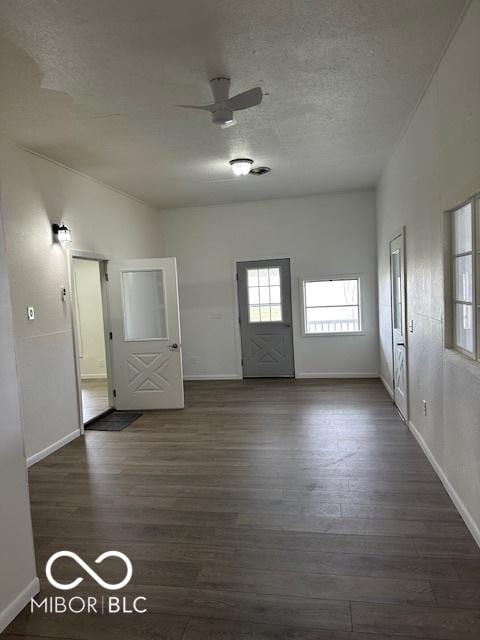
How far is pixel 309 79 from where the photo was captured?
2.93m

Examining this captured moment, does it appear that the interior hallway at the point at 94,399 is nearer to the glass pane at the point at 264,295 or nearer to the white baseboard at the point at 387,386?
the glass pane at the point at 264,295

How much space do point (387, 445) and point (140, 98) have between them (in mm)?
3544

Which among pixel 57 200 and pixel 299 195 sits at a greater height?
pixel 299 195

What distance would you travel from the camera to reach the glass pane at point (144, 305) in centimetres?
557

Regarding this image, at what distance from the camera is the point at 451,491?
2.83 metres

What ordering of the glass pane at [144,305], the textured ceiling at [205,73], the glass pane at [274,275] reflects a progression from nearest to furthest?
the textured ceiling at [205,73], the glass pane at [144,305], the glass pane at [274,275]

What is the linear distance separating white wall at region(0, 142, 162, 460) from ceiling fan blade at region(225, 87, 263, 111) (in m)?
2.20

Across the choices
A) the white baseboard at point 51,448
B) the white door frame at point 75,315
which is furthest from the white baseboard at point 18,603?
the white door frame at point 75,315

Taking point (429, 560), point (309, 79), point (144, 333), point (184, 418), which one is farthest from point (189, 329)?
point (429, 560)

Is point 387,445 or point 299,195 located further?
point 299,195

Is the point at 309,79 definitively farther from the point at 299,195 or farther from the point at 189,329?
the point at 189,329

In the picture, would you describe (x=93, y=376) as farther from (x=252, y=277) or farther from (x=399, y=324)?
(x=399, y=324)

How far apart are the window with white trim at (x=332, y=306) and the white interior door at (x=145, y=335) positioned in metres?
2.46

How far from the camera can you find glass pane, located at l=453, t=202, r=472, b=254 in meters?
2.49
